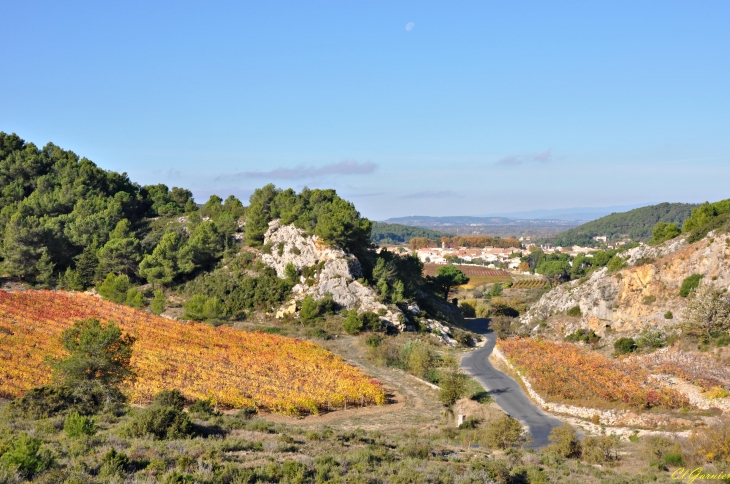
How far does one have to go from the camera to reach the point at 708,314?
34531 mm

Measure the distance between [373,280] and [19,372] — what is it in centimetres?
3737

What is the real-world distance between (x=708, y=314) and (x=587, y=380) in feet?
35.3

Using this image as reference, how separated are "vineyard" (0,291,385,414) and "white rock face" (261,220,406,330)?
11275mm

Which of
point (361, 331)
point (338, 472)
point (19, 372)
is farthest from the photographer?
point (361, 331)

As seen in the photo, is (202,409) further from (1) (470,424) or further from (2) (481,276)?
(2) (481,276)

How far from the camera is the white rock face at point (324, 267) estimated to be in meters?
53.7

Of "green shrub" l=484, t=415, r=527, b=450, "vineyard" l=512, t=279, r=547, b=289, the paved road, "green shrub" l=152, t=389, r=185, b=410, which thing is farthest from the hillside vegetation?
"vineyard" l=512, t=279, r=547, b=289

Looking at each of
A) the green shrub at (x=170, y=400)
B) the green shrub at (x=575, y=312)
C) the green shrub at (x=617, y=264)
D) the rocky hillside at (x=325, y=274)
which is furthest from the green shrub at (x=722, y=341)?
the green shrub at (x=170, y=400)

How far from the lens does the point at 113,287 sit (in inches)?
2186

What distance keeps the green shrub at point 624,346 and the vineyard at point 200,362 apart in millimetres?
18558

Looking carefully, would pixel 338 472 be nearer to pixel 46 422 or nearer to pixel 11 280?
pixel 46 422

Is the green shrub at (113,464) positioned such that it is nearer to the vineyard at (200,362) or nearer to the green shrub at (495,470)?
the green shrub at (495,470)

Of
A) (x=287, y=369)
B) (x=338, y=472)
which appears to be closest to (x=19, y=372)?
(x=287, y=369)

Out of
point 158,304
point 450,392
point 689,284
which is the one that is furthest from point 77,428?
point 689,284
